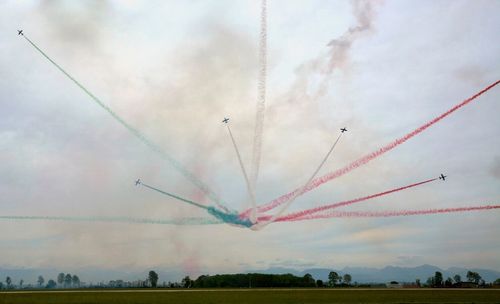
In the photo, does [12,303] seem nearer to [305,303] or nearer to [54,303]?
[54,303]

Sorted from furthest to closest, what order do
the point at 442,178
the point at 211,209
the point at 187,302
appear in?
the point at 211,209 < the point at 442,178 < the point at 187,302

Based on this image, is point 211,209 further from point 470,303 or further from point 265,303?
point 470,303

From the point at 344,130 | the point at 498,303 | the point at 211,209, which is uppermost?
the point at 344,130

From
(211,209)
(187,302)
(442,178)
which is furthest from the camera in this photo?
(211,209)

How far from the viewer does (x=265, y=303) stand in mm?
75938

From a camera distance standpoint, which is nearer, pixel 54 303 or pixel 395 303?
pixel 395 303

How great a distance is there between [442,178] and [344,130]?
20.5 meters

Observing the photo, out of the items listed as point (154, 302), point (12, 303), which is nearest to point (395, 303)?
point (154, 302)

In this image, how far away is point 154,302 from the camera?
79375 mm

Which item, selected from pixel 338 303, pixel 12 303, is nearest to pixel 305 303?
pixel 338 303

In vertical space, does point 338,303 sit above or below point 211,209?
below

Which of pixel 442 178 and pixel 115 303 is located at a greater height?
pixel 442 178

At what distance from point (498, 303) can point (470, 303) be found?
420 centimetres

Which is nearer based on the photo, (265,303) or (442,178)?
(265,303)
